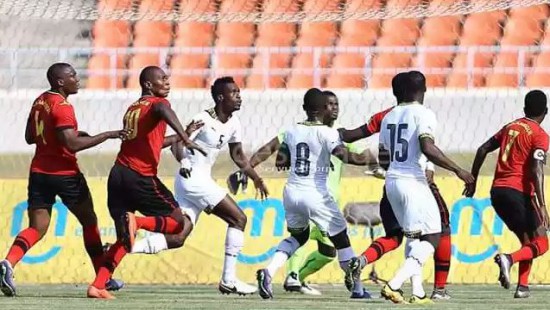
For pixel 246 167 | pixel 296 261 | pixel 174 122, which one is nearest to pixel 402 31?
pixel 296 261

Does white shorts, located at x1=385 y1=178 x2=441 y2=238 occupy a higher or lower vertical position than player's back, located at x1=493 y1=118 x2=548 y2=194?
lower

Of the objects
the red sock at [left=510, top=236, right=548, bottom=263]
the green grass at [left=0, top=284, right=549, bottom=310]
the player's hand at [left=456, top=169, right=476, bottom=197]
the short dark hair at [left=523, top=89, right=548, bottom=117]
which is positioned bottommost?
the green grass at [left=0, top=284, right=549, bottom=310]

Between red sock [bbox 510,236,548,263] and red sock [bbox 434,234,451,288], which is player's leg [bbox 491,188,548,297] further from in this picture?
red sock [bbox 434,234,451,288]

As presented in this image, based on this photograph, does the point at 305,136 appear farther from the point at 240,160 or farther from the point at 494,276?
the point at 494,276

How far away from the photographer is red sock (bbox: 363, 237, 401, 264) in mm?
10523

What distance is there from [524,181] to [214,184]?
2415 millimetres

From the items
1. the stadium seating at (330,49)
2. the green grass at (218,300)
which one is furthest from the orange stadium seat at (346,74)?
the green grass at (218,300)

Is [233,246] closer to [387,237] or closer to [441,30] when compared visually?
[387,237]

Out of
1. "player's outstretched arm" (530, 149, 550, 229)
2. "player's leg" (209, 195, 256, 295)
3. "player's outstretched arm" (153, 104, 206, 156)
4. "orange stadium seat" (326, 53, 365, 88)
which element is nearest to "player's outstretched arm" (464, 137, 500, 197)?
"player's outstretched arm" (530, 149, 550, 229)

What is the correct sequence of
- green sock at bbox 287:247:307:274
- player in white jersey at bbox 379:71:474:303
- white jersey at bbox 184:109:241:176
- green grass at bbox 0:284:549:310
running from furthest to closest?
green sock at bbox 287:247:307:274
white jersey at bbox 184:109:241:176
player in white jersey at bbox 379:71:474:303
green grass at bbox 0:284:549:310

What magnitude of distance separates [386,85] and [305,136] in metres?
8.65

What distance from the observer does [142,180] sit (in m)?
10.9

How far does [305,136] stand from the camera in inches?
447

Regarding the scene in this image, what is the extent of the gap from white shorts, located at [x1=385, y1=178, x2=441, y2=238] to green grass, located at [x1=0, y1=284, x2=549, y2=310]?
53cm
